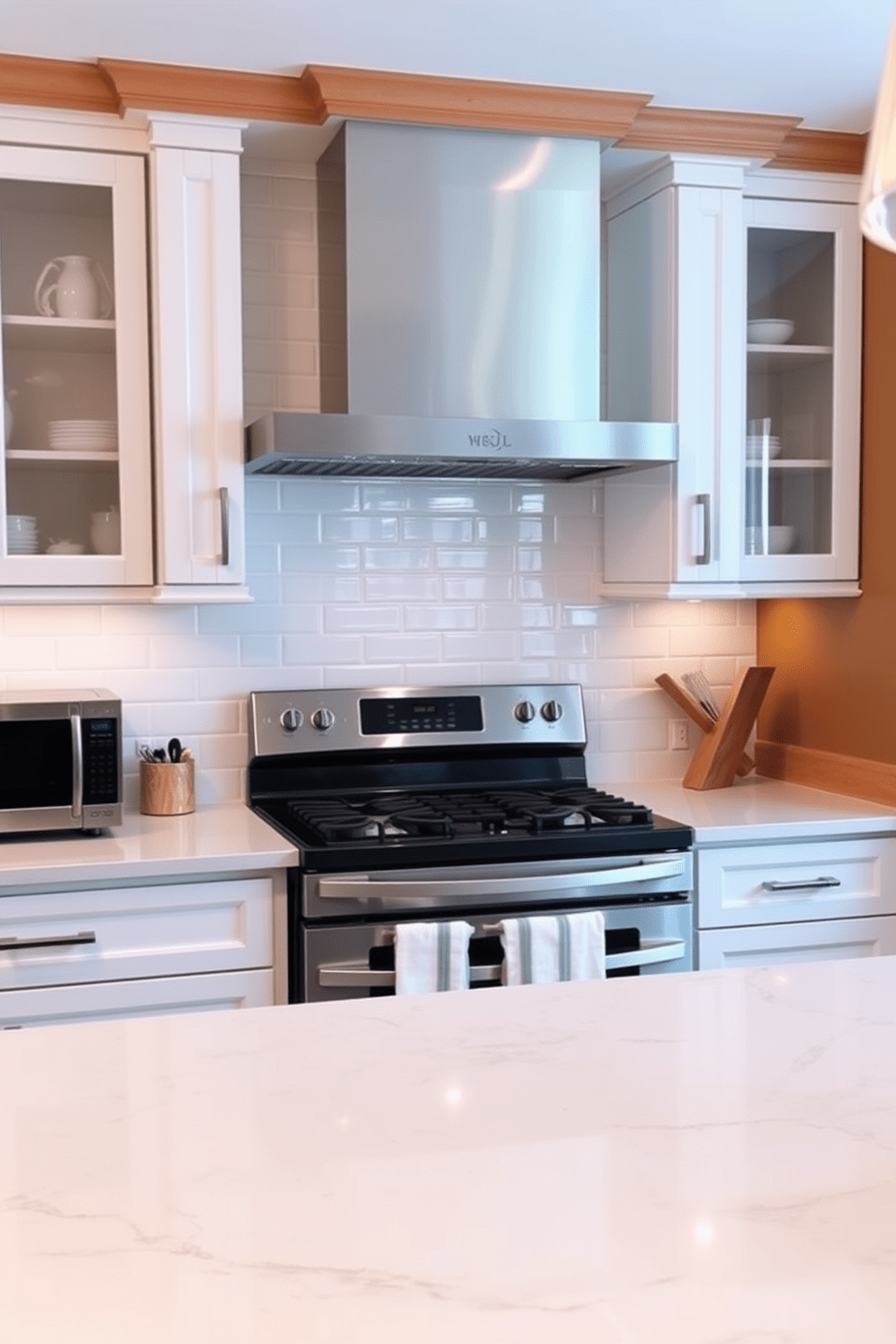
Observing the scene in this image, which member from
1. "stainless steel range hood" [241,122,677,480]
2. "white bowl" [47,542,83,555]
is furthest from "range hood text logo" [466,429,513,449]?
"white bowl" [47,542,83,555]

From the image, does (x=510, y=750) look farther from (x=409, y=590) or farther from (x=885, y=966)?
(x=885, y=966)

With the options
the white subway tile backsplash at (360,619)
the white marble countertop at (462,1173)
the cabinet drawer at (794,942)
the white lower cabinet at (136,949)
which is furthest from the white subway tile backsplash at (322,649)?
the white marble countertop at (462,1173)

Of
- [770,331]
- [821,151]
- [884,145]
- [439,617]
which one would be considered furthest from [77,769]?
[884,145]

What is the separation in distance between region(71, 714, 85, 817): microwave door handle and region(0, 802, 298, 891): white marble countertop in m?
0.08

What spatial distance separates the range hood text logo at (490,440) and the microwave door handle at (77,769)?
0.97 meters

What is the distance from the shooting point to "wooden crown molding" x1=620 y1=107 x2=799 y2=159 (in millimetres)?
3088

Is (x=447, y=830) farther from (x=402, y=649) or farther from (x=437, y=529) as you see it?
(x=437, y=529)

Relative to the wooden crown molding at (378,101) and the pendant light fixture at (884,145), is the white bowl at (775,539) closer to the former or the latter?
the wooden crown molding at (378,101)

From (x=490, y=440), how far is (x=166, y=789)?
1.04 meters

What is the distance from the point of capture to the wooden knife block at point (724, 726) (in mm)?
3409

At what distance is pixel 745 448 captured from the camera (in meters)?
3.25

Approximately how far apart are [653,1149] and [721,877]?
190 centimetres

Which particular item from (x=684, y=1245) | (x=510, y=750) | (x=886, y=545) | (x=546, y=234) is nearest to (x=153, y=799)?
(x=510, y=750)

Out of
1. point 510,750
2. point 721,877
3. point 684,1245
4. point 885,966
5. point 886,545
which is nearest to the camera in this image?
point 684,1245
